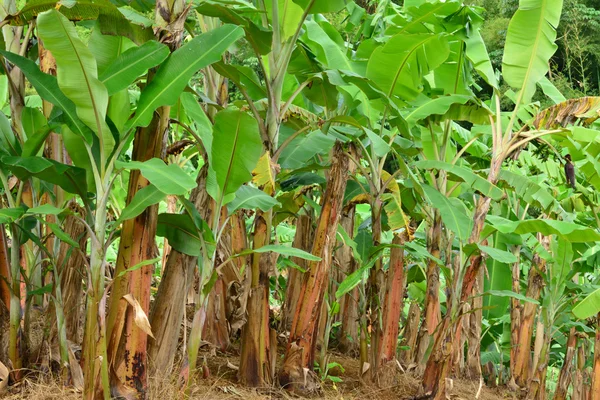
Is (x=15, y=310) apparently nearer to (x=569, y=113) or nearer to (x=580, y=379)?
(x=569, y=113)

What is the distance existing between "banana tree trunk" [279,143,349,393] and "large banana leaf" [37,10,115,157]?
1.67 metres

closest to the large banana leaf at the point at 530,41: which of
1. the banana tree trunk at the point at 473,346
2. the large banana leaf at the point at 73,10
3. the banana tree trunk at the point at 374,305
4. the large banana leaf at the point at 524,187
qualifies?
the large banana leaf at the point at 524,187

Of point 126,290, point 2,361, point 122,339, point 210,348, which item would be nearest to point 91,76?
point 126,290

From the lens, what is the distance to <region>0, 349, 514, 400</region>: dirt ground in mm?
3256

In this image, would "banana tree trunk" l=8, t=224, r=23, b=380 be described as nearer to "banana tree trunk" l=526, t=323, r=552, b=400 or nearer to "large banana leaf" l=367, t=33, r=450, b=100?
"large banana leaf" l=367, t=33, r=450, b=100

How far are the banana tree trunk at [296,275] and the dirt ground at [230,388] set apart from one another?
0.58m

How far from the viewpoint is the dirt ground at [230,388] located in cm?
326

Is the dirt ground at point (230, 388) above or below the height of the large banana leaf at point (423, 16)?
below

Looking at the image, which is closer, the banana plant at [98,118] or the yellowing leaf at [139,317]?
the banana plant at [98,118]

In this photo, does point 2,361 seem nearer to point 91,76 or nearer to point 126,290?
point 126,290

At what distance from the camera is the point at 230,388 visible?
3756mm

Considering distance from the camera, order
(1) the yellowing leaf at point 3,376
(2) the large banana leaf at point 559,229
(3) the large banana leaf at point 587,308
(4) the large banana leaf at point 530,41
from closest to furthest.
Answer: (1) the yellowing leaf at point 3,376
(2) the large banana leaf at point 559,229
(4) the large banana leaf at point 530,41
(3) the large banana leaf at point 587,308

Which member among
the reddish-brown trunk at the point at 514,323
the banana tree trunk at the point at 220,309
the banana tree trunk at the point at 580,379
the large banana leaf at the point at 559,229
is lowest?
the banana tree trunk at the point at 580,379

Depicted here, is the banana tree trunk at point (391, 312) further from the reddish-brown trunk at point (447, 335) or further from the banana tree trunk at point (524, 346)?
the banana tree trunk at point (524, 346)
